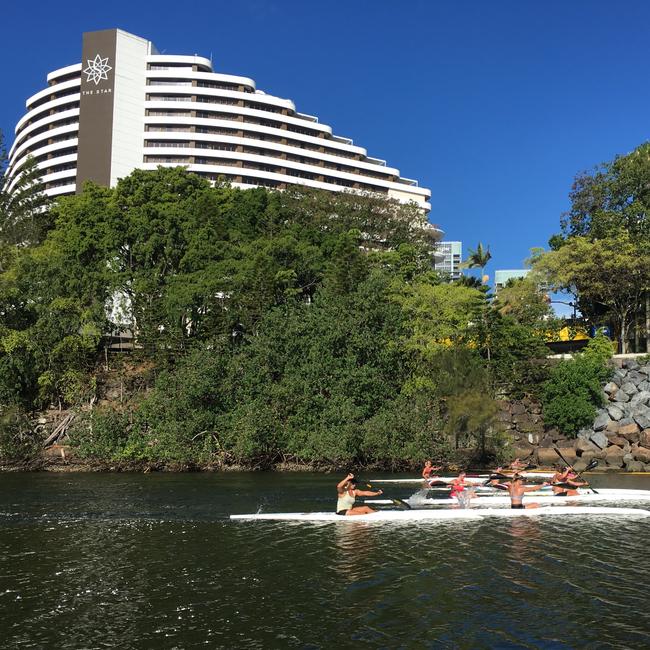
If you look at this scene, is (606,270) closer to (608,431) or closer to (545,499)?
(608,431)

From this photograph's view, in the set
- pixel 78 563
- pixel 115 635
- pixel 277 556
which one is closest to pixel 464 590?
pixel 277 556

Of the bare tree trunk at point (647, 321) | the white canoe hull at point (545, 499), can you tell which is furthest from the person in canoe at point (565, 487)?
the bare tree trunk at point (647, 321)

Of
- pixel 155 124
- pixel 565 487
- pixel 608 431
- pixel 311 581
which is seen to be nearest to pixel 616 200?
pixel 608 431

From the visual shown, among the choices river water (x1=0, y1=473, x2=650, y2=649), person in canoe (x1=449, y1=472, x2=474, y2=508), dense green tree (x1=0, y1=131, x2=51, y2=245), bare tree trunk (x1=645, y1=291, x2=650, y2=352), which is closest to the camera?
river water (x1=0, y1=473, x2=650, y2=649)

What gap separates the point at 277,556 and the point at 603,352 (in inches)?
1361

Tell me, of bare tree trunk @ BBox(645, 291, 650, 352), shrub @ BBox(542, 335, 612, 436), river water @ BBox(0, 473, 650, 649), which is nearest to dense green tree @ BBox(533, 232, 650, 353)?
bare tree trunk @ BBox(645, 291, 650, 352)

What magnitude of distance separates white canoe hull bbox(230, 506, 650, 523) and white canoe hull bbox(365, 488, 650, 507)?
5.06 feet

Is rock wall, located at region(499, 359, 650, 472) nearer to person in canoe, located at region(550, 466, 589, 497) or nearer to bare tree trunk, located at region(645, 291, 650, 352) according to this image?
bare tree trunk, located at region(645, 291, 650, 352)

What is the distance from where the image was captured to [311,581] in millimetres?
14742

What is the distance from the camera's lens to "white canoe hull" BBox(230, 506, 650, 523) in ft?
72.1

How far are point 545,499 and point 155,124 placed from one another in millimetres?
Result: 87782

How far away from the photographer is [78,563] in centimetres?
1625

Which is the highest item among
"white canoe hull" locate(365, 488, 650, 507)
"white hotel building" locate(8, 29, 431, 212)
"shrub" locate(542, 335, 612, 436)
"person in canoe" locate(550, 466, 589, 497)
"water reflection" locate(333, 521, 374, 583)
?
"white hotel building" locate(8, 29, 431, 212)

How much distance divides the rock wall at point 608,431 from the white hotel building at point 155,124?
65768mm
